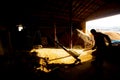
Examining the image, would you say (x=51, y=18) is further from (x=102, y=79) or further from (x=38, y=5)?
(x=102, y=79)

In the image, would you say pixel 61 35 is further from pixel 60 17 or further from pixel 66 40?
pixel 60 17

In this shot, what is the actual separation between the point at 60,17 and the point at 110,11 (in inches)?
193

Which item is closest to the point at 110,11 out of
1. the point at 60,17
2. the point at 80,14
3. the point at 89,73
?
the point at 80,14

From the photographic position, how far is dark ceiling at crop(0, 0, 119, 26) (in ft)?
27.3

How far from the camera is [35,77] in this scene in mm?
4047

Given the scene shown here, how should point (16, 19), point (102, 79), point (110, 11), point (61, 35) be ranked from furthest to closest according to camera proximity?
point (61, 35) → point (110, 11) → point (16, 19) → point (102, 79)

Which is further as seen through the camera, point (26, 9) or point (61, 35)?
point (61, 35)

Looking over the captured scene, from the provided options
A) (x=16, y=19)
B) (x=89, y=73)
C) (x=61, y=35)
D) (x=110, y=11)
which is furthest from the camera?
(x=61, y=35)

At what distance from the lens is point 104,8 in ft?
36.1

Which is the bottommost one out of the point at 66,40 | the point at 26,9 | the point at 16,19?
the point at 66,40

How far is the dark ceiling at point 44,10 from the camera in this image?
8312mm

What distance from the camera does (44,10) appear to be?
383 inches

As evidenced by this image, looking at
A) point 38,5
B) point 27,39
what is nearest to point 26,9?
point 38,5

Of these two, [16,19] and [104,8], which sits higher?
[104,8]
